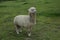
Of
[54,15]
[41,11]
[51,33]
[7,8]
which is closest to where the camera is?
[51,33]

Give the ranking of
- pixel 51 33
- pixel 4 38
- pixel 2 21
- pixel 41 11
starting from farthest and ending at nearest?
pixel 41 11
pixel 2 21
pixel 51 33
pixel 4 38

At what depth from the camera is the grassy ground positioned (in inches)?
275

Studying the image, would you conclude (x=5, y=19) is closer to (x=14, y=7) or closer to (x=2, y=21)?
(x=2, y=21)

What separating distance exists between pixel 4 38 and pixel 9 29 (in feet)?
3.02

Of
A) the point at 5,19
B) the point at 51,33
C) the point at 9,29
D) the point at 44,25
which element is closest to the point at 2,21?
the point at 5,19

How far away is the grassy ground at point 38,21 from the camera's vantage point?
275 inches

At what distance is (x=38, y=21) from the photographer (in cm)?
870

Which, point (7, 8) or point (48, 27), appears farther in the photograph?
point (7, 8)

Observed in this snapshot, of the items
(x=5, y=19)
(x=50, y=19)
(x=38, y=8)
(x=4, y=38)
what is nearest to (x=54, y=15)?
(x=50, y=19)

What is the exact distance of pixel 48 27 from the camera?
7887 mm

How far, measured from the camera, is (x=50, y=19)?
9.01m

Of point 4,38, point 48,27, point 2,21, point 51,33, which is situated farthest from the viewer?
point 2,21

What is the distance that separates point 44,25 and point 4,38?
79.1 inches

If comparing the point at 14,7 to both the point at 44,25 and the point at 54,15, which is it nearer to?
the point at 54,15
